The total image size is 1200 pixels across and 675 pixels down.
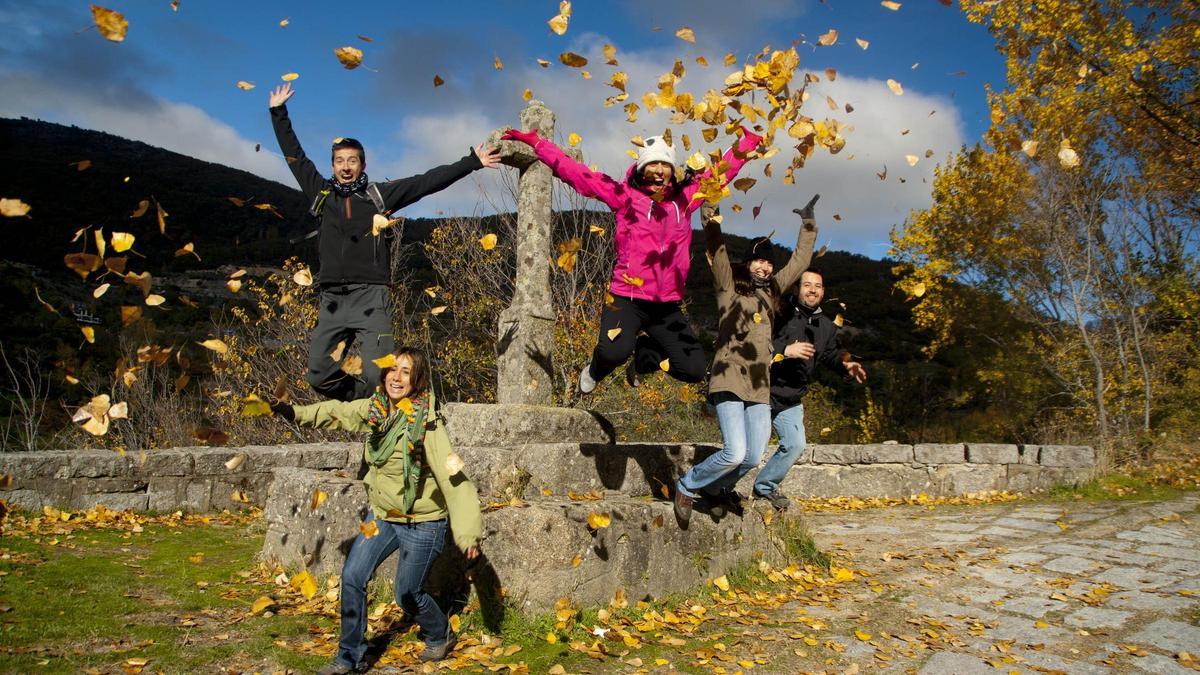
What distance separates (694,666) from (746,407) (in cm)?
155

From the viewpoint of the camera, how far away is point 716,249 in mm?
4277

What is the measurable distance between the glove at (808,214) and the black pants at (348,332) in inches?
100

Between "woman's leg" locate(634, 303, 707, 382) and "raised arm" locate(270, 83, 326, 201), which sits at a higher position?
"raised arm" locate(270, 83, 326, 201)

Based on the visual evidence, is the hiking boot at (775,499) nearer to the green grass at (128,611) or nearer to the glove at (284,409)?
the green grass at (128,611)

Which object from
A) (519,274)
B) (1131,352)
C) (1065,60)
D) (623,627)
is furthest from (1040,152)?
(623,627)

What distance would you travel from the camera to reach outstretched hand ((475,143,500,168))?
171 inches

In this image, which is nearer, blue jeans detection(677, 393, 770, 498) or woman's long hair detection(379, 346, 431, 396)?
woman's long hair detection(379, 346, 431, 396)

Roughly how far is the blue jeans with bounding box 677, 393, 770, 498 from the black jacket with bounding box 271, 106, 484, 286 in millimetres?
2065

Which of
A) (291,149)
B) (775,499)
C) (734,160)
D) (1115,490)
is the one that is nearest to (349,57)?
(291,149)

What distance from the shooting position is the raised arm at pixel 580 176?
4.14 m

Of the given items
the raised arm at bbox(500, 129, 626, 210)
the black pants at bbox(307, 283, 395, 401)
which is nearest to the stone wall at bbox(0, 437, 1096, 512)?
the black pants at bbox(307, 283, 395, 401)

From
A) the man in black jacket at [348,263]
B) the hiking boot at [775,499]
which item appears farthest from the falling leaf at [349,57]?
the hiking boot at [775,499]

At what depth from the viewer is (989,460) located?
376 inches

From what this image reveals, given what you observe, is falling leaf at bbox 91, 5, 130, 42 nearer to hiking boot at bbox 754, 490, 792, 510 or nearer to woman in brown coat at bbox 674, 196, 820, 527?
woman in brown coat at bbox 674, 196, 820, 527
